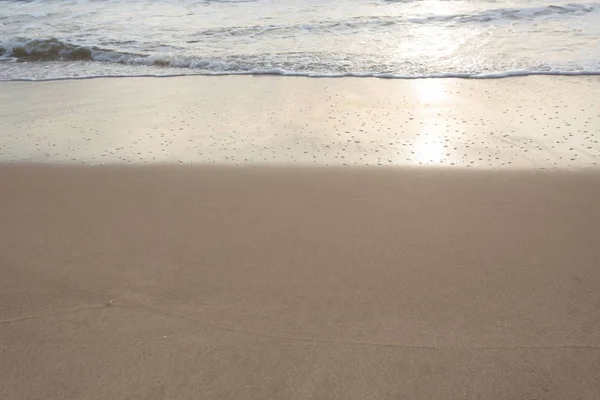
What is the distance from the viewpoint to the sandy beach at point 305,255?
2109mm

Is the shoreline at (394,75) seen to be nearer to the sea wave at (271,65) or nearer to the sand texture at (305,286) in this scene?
the sea wave at (271,65)

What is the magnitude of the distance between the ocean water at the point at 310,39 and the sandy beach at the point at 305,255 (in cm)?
192

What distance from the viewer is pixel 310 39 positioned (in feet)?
27.6

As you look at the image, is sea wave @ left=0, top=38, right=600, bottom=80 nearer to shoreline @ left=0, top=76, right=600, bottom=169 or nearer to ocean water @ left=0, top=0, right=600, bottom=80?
ocean water @ left=0, top=0, right=600, bottom=80

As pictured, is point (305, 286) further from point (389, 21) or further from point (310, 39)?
point (389, 21)

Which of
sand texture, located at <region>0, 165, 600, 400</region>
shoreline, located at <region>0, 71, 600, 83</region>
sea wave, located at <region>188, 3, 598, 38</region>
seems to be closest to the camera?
sand texture, located at <region>0, 165, 600, 400</region>

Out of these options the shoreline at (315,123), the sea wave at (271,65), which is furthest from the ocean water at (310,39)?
the shoreline at (315,123)

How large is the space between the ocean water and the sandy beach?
75.7 inches

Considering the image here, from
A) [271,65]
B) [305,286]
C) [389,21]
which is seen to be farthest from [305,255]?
[389,21]

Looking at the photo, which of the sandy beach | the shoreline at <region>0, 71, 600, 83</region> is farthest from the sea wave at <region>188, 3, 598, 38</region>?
the sandy beach

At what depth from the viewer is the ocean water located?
22.4 ft

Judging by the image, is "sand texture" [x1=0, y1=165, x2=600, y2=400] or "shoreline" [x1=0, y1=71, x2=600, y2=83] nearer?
"sand texture" [x1=0, y1=165, x2=600, y2=400]

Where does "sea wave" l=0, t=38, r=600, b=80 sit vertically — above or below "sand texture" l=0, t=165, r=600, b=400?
above

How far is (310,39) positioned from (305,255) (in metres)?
6.22
